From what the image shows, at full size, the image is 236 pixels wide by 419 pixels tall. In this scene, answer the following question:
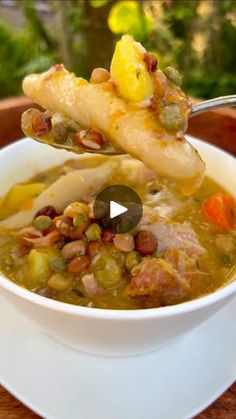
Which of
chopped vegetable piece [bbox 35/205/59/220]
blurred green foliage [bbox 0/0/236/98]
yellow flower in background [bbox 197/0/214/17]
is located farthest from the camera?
yellow flower in background [bbox 197/0/214/17]

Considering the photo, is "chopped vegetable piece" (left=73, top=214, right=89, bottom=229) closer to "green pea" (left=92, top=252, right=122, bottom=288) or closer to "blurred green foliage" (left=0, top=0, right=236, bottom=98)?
"green pea" (left=92, top=252, right=122, bottom=288)


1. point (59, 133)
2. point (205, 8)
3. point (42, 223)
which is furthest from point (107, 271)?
point (205, 8)

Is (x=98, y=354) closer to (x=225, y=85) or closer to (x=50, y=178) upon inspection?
(x=50, y=178)

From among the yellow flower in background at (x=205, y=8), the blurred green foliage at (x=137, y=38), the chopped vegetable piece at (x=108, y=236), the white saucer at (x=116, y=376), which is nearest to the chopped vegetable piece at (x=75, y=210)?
the chopped vegetable piece at (x=108, y=236)

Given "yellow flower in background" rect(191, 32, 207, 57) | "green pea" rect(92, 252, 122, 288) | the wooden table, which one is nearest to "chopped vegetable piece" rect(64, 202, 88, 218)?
"green pea" rect(92, 252, 122, 288)

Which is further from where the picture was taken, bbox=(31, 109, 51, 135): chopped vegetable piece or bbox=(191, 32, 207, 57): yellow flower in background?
bbox=(191, 32, 207, 57): yellow flower in background

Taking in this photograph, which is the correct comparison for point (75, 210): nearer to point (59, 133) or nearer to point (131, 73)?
point (59, 133)

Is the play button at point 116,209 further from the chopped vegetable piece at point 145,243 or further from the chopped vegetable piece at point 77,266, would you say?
the chopped vegetable piece at point 77,266
